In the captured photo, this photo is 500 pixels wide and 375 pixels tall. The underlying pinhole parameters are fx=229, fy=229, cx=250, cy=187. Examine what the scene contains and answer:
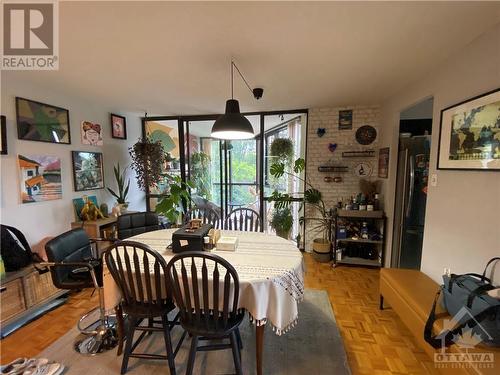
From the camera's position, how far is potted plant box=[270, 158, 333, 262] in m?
3.54

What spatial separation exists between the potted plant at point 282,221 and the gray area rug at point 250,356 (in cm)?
178

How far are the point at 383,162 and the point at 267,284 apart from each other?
2759mm

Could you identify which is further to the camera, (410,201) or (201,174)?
(201,174)

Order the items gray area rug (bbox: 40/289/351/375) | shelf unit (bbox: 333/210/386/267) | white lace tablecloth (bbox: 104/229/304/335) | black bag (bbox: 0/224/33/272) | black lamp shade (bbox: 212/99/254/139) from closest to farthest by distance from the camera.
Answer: white lace tablecloth (bbox: 104/229/304/335), gray area rug (bbox: 40/289/351/375), black lamp shade (bbox: 212/99/254/139), black bag (bbox: 0/224/33/272), shelf unit (bbox: 333/210/386/267)

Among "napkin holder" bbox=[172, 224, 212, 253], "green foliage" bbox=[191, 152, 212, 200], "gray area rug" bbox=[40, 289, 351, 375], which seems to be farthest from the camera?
"green foliage" bbox=[191, 152, 212, 200]

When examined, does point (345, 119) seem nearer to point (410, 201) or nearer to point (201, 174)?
point (410, 201)

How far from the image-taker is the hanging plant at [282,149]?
375 centimetres

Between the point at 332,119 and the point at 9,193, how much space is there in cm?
418

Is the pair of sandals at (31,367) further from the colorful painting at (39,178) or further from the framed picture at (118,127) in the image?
the framed picture at (118,127)

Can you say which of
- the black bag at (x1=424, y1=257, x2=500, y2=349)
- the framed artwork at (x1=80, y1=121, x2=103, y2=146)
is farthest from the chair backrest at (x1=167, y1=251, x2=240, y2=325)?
the framed artwork at (x1=80, y1=121, x2=103, y2=146)

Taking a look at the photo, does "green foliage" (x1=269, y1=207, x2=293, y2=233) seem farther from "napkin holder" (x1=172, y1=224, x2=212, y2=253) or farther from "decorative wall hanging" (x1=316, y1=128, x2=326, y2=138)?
"napkin holder" (x1=172, y1=224, x2=212, y2=253)

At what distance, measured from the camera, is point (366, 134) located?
352cm

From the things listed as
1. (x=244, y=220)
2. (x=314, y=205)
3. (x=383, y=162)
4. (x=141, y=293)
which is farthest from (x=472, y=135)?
(x=141, y=293)

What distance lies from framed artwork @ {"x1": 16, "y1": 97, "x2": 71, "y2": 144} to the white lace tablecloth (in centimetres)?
209
